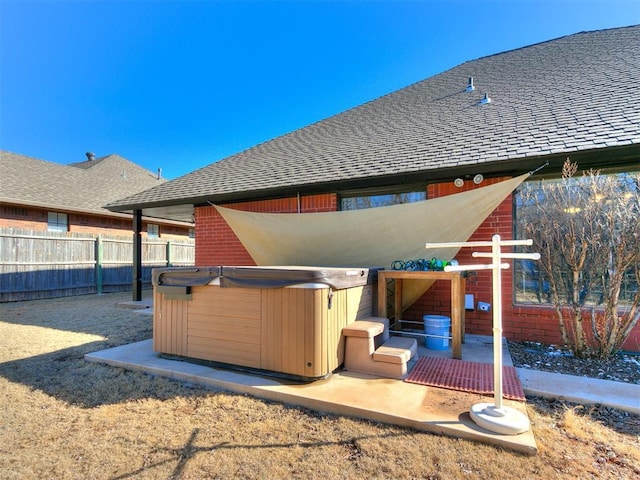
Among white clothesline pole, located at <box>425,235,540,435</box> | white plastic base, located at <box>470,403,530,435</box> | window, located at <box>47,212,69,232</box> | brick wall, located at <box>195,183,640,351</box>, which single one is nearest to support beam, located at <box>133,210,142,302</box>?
brick wall, located at <box>195,183,640,351</box>

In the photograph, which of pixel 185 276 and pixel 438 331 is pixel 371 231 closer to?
pixel 438 331

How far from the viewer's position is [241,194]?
623 centimetres

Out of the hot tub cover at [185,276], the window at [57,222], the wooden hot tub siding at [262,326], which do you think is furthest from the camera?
the window at [57,222]

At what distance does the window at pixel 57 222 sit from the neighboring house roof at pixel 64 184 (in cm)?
62

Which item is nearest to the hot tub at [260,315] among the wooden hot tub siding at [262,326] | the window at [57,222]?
the wooden hot tub siding at [262,326]

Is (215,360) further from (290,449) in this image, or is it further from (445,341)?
(445,341)

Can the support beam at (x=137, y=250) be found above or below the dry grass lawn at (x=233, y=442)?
above

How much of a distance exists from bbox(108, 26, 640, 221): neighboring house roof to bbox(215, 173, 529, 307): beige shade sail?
46 centimetres

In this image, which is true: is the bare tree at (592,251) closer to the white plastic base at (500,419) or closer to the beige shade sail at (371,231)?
the beige shade sail at (371,231)

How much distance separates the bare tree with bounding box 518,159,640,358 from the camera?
3451 millimetres

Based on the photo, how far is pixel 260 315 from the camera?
10.5 ft

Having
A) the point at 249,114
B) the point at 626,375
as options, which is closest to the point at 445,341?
the point at 626,375

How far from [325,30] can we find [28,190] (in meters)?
10.6

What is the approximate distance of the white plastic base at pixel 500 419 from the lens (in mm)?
2137
